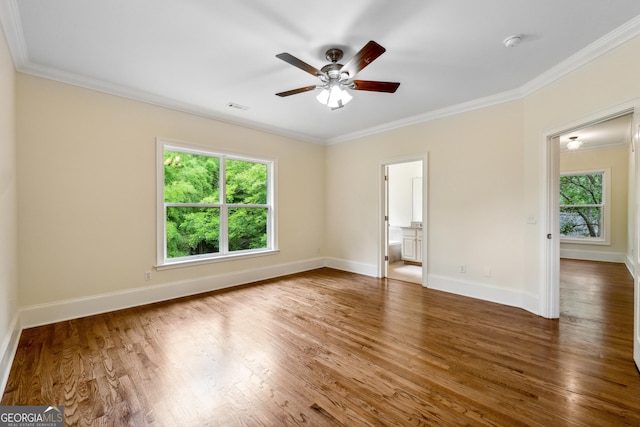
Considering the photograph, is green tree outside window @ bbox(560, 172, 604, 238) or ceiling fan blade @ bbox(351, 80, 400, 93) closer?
ceiling fan blade @ bbox(351, 80, 400, 93)

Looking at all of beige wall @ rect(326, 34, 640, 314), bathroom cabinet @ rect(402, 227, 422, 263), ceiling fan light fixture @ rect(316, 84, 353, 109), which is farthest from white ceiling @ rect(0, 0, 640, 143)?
bathroom cabinet @ rect(402, 227, 422, 263)

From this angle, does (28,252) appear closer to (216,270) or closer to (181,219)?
(181,219)

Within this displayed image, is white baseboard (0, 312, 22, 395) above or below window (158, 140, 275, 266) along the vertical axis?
below

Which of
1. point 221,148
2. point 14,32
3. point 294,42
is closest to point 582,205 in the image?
point 294,42

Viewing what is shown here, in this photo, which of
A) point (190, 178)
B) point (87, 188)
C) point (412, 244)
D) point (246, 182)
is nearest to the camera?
point (87, 188)

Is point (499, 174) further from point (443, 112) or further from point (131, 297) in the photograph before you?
point (131, 297)

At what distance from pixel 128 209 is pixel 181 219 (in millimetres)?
698

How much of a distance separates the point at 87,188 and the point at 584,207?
33.1 feet

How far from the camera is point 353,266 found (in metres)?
5.56

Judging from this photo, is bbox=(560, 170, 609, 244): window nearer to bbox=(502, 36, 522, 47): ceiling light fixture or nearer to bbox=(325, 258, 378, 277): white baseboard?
bbox=(325, 258, 378, 277): white baseboard

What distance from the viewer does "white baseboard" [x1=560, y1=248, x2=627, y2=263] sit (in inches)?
253

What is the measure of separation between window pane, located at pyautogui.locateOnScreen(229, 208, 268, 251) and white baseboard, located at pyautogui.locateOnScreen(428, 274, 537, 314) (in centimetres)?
304

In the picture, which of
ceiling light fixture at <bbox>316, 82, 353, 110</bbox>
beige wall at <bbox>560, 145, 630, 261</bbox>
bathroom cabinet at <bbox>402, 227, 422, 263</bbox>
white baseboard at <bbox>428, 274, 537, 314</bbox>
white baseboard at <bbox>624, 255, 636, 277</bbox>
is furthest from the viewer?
beige wall at <bbox>560, 145, 630, 261</bbox>

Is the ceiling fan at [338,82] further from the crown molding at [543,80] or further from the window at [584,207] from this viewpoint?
the window at [584,207]
